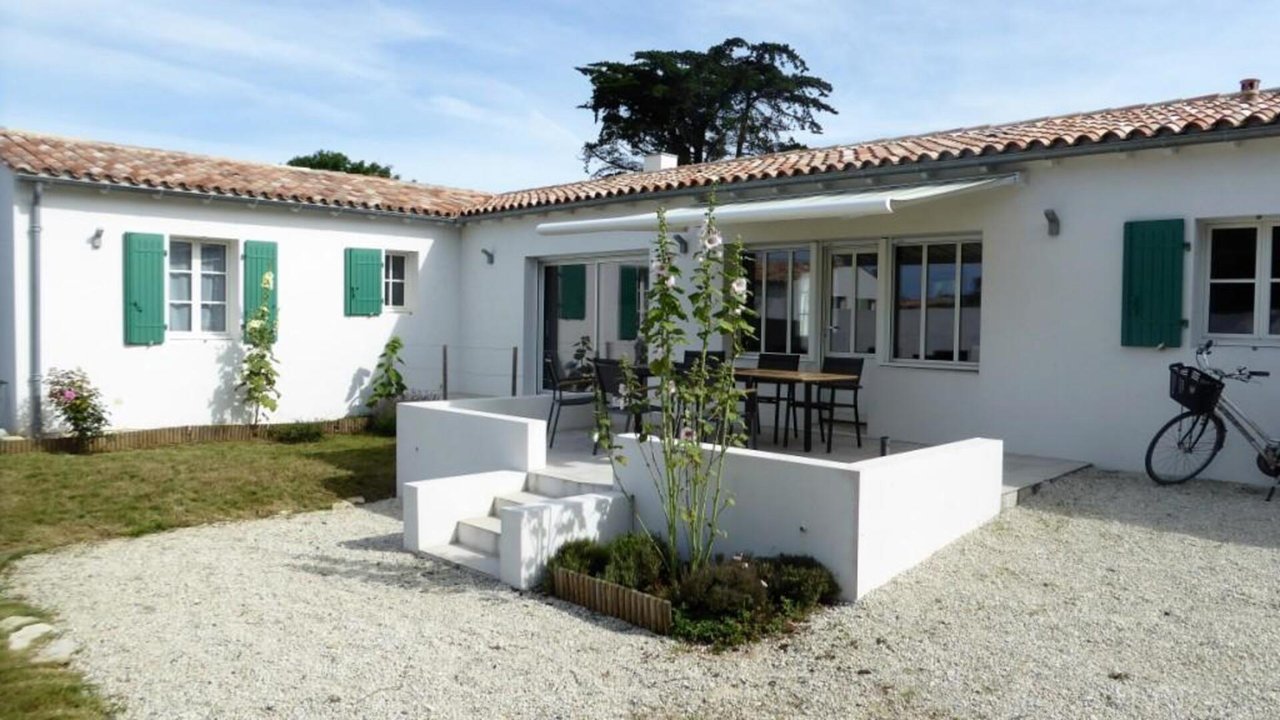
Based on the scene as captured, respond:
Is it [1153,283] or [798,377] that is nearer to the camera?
[1153,283]

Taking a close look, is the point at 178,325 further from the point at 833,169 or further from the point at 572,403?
the point at 833,169

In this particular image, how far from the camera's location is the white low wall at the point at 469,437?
1052 cm

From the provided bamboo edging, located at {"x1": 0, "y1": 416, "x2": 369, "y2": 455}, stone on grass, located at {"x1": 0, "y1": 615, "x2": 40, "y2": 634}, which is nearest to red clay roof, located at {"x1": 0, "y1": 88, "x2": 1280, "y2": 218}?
bamboo edging, located at {"x1": 0, "y1": 416, "x2": 369, "y2": 455}

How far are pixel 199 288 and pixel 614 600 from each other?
1221 centimetres

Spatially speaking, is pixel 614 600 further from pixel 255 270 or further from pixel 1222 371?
pixel 255 270

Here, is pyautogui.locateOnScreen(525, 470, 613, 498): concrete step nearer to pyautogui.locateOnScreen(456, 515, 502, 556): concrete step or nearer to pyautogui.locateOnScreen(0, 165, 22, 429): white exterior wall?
pyautogui.locateOnScreen(456, 515, 502, 556): concrete step

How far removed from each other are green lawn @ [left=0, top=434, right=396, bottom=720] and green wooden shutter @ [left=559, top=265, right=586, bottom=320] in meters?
4.65

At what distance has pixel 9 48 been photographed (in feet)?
46.0

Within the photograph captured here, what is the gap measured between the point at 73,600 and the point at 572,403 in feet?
22.2

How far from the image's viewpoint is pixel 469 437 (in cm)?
1121

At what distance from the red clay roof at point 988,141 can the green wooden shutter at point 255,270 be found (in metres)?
4.56

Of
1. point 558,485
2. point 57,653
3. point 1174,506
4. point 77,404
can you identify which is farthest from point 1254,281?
point 77,404

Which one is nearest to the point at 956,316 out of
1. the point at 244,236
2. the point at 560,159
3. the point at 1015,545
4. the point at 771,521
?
the point at 1015,545

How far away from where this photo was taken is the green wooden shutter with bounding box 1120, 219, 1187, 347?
10.4m
